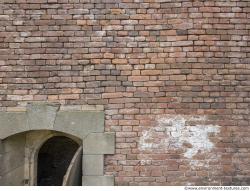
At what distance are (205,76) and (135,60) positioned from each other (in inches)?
39.5

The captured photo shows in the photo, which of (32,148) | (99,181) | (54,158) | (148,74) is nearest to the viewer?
(99,181)

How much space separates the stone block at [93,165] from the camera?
383cm

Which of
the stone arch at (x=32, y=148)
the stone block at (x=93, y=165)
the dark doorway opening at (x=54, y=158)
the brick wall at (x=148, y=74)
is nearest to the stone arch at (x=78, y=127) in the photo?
the stone block at (x=93, y=165)

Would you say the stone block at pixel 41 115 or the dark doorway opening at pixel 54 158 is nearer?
the stone block at pixel 41 115

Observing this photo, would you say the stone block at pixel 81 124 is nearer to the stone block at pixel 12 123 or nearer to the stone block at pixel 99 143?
the stone block at pixel 99 143

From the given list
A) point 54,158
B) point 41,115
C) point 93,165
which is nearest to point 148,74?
point 93,165

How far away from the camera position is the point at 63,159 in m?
4.74

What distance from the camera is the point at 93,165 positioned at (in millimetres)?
3830

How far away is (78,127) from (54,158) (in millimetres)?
1146

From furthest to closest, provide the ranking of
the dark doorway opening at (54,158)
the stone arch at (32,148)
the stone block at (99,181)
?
the dark doorway opening at (54,158)
the stone arch at (32,148)
the stone block at (99,181)

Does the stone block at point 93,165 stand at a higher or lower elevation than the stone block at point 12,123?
lower

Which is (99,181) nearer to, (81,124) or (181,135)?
(81,124)

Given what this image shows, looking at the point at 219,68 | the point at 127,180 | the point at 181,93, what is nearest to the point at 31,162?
the point at 127,180

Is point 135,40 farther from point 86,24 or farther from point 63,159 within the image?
point 63,159
